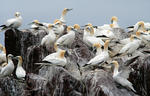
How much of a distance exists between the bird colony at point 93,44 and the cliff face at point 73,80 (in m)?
0.31

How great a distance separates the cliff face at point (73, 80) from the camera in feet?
73.3

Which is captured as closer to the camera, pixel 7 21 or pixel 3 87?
A: pixel 3 87

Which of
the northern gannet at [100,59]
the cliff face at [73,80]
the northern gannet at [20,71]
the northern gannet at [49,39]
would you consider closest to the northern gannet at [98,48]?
the cliff face at [73,80]

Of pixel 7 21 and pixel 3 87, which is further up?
pixel 7 21

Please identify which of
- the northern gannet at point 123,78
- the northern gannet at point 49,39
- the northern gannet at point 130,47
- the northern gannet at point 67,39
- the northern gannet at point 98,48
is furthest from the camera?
the northern gannet at point 49,39

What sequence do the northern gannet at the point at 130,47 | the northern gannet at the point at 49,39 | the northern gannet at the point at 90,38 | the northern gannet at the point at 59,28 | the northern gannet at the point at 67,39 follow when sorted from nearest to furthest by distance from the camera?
1. the northern gannet at the point at 130,47
2. the northern gannet at the point at 67,39
3. the northern gannet at the point at 49,39
4. the northern gannet at the point at 90,38
5. the northern gannet at the point at 59,28

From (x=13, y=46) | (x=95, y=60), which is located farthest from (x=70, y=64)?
(x=13, y=46)

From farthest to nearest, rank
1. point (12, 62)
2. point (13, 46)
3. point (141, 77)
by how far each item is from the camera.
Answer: point (13, 46)
point (12, 62)
point (141, 77)

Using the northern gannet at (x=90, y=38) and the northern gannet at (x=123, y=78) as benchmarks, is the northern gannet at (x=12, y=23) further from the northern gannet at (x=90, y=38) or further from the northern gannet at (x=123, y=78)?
the northern gannet at (x=123, y=78)

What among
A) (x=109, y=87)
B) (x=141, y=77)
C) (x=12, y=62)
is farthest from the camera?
(x=12, y=62)

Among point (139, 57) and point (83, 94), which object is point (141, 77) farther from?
point (83, 94)

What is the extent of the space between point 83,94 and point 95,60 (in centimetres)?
150

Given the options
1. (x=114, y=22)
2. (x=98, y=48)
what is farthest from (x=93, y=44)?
(x=114, y=22)

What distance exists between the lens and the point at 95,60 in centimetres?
2330
